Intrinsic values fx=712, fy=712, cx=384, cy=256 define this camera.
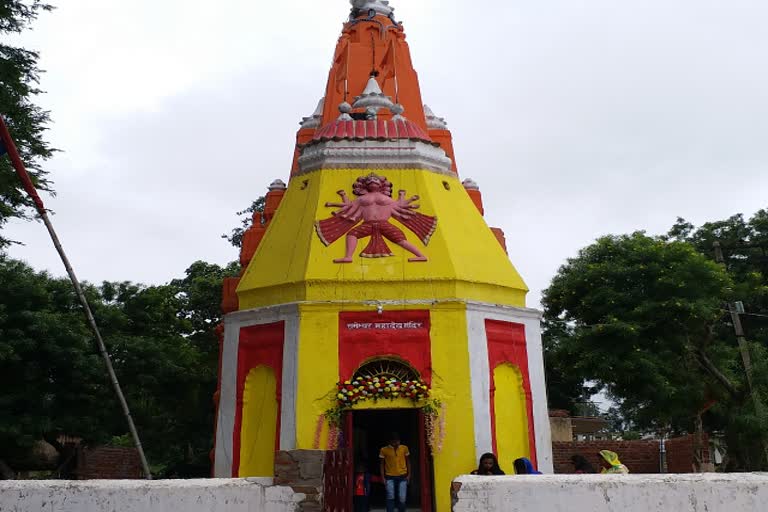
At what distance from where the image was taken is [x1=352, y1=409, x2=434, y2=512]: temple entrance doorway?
13734 mm

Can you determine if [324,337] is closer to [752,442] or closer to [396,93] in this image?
[396,93]

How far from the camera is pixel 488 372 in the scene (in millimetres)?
12398

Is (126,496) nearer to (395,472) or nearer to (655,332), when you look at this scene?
(395,472)

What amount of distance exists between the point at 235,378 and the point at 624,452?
31.3 ft

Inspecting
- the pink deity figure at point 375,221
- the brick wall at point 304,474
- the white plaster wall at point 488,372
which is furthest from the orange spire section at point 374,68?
the brick wall at point 304,474

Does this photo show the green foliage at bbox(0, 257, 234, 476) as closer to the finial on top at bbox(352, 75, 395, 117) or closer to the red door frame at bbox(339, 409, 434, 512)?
the red door frame at bbox(339, 409, 434, 512)

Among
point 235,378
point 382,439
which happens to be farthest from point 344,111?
point 382,439

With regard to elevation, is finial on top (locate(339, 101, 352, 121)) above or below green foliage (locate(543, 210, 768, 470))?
above

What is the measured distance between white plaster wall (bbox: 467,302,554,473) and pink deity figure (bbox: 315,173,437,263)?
1.57 meters

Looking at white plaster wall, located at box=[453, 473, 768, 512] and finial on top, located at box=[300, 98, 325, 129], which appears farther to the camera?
finial on top, located at box=[300, 98, 325, 129]

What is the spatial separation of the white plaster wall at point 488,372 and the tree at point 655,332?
442cm

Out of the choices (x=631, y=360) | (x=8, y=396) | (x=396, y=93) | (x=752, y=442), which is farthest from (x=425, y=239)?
(x=752, y=442)

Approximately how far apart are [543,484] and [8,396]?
12309 millimetres

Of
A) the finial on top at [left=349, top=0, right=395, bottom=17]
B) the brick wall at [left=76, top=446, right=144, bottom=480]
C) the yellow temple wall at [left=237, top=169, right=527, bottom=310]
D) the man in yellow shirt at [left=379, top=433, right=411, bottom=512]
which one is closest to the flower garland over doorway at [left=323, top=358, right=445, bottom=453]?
the man in yellow shirt at [left=379, top=433, right=411, bottom=512]
